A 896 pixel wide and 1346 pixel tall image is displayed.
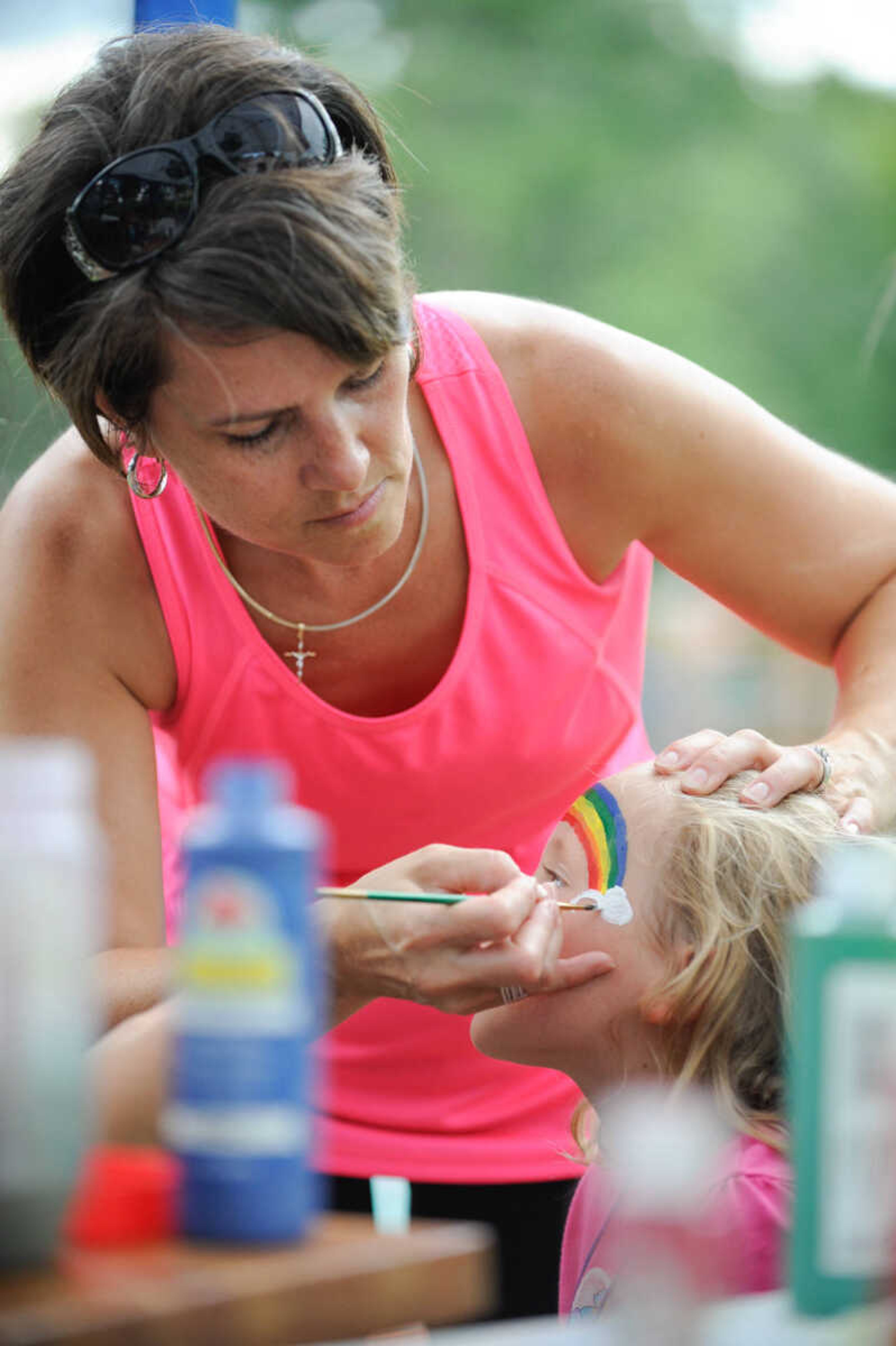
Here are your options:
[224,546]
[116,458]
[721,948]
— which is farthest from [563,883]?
[116,458]

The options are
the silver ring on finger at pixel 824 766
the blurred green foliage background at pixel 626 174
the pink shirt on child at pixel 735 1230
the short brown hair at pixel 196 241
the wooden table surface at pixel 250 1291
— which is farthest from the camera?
the blurred green foliage background at pixel 626 174

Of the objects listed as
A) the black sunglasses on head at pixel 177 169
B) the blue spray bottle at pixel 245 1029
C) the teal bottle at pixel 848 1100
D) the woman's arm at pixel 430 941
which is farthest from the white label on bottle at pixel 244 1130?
the black sunglasses on head at pixel 177 169

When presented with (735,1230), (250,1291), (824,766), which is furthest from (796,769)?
(250,1291)

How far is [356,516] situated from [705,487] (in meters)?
0.53

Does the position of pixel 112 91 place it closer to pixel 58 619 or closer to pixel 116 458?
pixel 116 458

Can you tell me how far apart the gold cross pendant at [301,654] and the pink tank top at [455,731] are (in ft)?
0.12

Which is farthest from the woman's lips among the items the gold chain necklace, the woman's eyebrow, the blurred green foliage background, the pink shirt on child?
the blurred green foliage background

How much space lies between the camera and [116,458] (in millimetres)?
1868

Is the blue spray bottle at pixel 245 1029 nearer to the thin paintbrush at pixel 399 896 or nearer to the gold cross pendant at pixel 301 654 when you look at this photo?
the thin paintbrush at pixel 399 896

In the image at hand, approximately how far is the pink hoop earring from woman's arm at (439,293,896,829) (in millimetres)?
467

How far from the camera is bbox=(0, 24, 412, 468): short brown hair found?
1528 millimetres

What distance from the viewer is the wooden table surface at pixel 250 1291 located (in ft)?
2.79

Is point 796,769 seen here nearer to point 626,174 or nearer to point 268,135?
point 268,135

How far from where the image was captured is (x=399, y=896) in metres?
1.51
